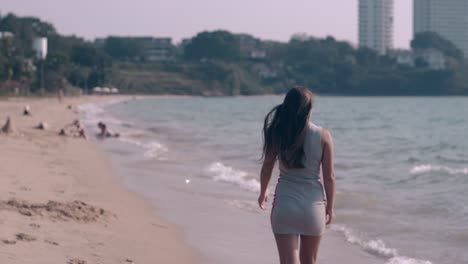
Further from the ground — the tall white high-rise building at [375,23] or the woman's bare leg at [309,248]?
the tall white high-rise building at [375,23]

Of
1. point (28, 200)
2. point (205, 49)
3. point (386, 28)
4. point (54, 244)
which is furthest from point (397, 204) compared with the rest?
point (386, 28)

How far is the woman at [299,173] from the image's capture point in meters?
4.84

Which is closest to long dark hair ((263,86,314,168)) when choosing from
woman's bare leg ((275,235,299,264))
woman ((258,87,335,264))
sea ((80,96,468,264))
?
woman ((258,87,335,264))

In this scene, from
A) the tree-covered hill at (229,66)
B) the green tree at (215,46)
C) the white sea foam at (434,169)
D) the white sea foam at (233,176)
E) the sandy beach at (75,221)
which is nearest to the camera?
the sandy beach at (75,221)

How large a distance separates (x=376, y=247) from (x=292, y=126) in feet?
13.9

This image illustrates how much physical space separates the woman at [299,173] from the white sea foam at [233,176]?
28.7 ft

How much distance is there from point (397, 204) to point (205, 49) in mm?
112835

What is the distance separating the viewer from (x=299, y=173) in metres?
4.88

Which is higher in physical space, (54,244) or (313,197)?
(313,197)

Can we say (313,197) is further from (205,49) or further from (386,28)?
(386,28)

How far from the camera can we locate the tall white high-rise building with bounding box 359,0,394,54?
17812cm

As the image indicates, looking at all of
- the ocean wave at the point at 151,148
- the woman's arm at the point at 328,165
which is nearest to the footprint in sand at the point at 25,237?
the woman's arm at the point at 328,165

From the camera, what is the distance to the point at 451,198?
12797 millimetres

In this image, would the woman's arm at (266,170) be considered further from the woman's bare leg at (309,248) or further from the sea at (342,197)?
the sea at (342,197)
